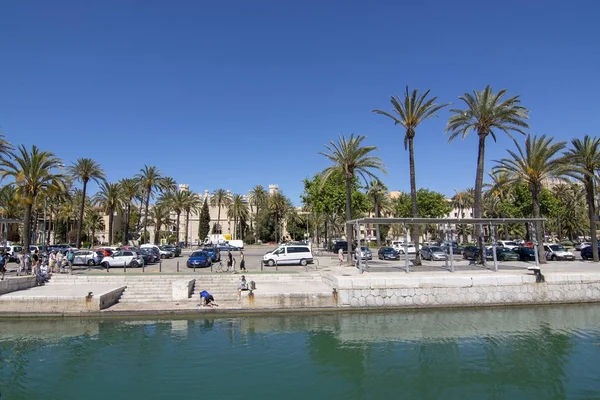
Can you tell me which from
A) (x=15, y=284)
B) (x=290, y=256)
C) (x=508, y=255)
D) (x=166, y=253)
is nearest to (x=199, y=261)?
(x=290, y=256)

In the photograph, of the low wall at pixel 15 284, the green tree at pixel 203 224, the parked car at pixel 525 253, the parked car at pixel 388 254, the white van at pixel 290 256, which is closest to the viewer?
the low wall at pixel 15 284

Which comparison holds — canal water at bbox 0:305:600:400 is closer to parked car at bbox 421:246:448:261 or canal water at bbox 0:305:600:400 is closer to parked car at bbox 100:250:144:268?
parked car at bbox 100:250:144:268

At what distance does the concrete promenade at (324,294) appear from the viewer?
19688 mm

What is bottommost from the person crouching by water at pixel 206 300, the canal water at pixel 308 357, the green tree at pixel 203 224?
the canal water at pixel 308 357

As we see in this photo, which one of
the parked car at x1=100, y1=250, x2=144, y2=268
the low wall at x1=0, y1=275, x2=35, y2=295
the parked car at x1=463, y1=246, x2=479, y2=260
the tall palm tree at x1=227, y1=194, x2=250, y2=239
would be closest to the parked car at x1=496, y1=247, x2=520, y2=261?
the parked car at x1=463, y1=246, x2=479, y2=260

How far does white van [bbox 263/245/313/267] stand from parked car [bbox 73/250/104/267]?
1417cm

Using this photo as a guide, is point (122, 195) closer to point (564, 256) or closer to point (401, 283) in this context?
point (401, 283)

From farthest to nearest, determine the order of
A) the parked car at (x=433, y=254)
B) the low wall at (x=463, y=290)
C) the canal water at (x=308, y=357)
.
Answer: the parked car at (x=433, y=254) < the low wall at (x=463, y=290) < the canal water at (x=308, y=357)

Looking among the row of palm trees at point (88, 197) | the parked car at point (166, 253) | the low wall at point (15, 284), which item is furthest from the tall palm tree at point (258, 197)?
the low wall at point (15, 284)

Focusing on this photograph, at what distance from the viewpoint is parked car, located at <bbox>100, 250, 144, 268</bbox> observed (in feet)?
106

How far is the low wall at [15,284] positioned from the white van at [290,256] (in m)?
16.8

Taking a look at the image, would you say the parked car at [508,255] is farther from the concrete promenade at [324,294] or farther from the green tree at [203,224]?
the green tree at [203,224]

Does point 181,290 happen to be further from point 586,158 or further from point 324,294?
point 586,158

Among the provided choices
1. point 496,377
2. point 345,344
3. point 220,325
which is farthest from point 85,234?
point 496,377
